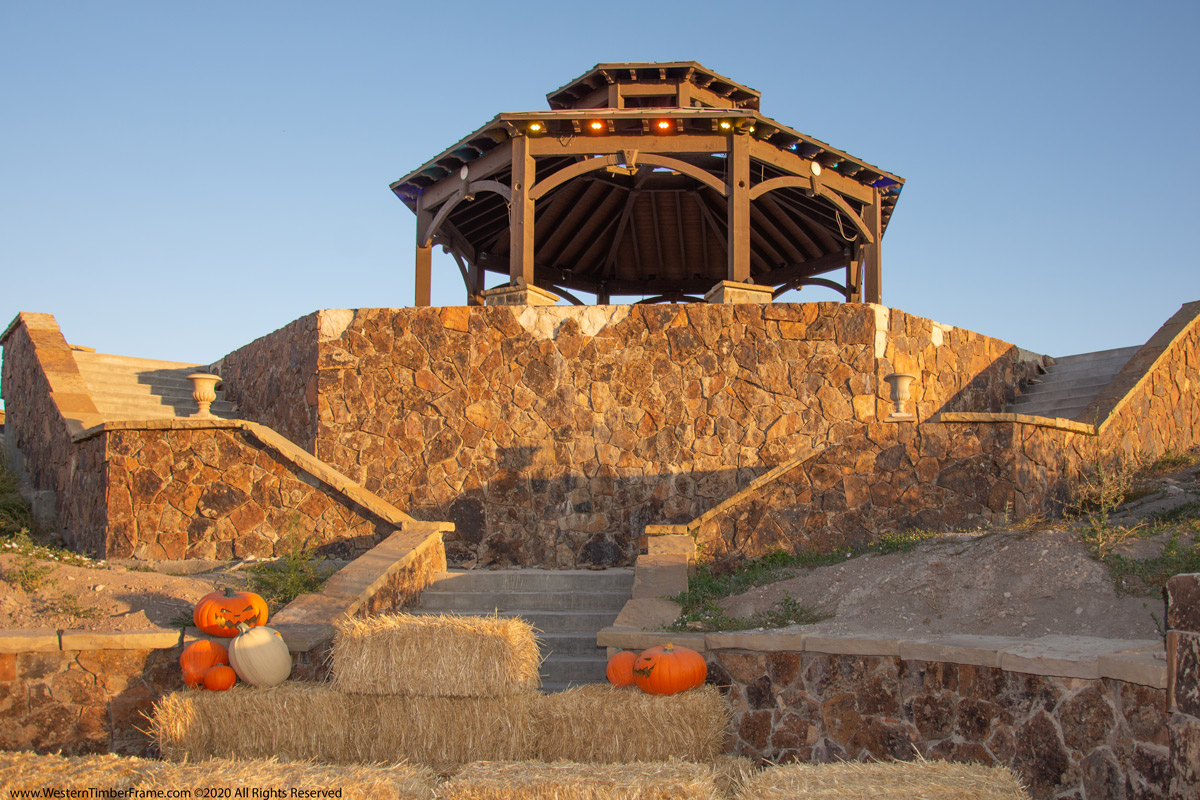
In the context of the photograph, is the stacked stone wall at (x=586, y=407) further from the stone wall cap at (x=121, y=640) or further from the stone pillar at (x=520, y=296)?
the stone wall cap at (x=121, y=640)

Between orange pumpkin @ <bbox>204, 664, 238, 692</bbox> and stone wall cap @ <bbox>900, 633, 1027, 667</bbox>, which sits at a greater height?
stone wall cap @ <bbox>900, 633, 1027, 667</bbox>

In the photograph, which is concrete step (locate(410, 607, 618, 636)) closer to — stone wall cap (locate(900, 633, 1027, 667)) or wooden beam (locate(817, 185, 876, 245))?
stone wall cap (locate(900, 633, 1027, 667))

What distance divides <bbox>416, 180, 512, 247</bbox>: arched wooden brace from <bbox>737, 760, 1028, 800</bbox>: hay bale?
9.63m

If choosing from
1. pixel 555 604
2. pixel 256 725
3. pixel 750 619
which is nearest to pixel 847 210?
pixel 555 604

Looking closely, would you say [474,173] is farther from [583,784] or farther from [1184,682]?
[1184,682]

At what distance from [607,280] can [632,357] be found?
336 inches

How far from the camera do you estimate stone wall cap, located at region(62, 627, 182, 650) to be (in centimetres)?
660

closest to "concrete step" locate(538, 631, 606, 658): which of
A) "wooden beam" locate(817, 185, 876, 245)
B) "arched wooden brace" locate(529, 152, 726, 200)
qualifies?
"arched wooden brace" locate(529, 152, 726, 200)

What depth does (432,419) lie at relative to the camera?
38.6 ft

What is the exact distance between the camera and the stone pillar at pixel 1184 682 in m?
4.50

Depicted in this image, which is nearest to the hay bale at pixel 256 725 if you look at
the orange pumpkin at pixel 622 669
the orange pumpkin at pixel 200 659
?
the orange pumpkin at pixel 200 659

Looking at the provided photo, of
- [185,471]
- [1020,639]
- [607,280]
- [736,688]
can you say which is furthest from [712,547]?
Answer: [607,280]

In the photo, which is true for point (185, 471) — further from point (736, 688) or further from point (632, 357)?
point (736, 688)

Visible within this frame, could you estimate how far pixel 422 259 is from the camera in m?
14.6
